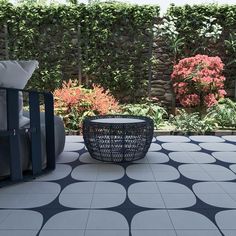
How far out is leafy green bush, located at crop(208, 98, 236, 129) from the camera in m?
4.55

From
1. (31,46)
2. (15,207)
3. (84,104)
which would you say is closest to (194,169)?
(15,207)

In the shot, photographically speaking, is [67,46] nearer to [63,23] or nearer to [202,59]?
[63,23]

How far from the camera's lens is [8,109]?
65.7 inches

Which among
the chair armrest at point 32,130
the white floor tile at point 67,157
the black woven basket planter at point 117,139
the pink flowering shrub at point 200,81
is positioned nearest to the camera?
the chair armrest at point 32,130

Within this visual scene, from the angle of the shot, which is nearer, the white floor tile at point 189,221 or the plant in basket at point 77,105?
the white floor tile at point 189,221

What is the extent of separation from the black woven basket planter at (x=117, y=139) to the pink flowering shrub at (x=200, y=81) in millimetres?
3034

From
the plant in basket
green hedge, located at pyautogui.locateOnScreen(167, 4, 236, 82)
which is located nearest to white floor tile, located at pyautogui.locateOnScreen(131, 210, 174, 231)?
the plant in basket

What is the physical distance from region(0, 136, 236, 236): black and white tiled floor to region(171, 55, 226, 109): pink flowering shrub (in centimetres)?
274

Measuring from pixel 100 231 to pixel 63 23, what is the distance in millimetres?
4702

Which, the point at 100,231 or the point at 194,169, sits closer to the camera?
the point at 100,231

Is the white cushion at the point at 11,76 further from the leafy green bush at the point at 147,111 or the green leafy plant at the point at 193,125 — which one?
the leafy green bush at the point at 147,111

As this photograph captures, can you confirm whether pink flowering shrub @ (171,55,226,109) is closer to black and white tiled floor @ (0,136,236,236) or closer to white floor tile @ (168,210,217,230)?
black and white tiled floor @ (0,136,236,236)

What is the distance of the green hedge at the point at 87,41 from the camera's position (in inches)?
212

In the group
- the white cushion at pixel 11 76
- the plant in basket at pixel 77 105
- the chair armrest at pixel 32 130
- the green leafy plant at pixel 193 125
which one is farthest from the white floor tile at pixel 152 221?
the plant in basket at pixel 77 105
